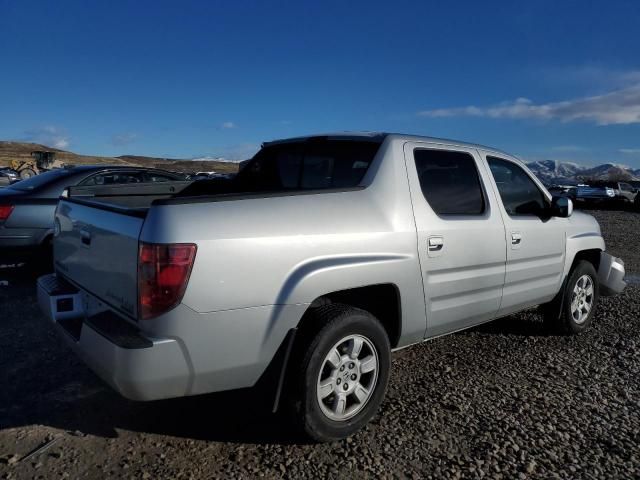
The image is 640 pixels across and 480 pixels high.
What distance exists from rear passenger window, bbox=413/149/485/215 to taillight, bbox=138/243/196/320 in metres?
1.74

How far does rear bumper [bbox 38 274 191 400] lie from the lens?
236 centimetres

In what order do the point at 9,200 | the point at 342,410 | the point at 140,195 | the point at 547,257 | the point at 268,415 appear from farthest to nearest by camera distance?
the point at 9,200 < the point at 547,257 < the point at 140,195 < the point at 268,415 < the point at 342,410

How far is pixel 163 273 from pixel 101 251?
64cm

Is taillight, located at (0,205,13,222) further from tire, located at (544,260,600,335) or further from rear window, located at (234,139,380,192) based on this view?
tire, located at (544,260,600,335)

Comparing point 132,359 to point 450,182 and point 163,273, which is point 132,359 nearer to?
point 163,273

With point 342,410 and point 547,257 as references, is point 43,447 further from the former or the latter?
point 547,257

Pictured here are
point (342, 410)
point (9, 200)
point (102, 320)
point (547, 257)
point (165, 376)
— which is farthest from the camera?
point (9, 200)

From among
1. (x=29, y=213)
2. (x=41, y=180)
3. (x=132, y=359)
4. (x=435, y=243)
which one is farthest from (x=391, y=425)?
(x=41, y=180)

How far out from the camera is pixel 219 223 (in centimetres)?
244

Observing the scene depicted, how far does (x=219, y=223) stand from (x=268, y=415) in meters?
1.43

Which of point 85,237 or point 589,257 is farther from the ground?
point 85,237

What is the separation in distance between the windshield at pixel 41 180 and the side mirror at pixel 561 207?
233 inches

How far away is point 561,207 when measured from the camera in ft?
14.6

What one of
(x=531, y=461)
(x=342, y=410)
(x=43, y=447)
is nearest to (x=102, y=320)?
(x=43, y=447)
